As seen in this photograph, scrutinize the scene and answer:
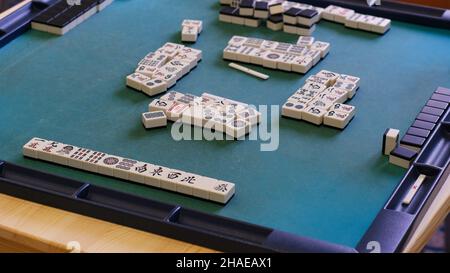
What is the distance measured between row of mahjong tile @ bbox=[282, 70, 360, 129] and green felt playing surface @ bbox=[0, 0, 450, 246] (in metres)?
0.03

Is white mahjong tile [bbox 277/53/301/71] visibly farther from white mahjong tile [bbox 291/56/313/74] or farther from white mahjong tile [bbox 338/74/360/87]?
white mahjong tile [bbox 338/74/360/87]

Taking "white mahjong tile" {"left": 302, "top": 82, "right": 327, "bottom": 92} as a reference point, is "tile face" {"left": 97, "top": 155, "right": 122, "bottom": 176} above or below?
above

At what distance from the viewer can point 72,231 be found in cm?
260

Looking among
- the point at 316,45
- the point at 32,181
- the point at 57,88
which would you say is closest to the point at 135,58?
the point at 57,88

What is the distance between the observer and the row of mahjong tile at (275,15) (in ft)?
12.3

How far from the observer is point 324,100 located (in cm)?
323

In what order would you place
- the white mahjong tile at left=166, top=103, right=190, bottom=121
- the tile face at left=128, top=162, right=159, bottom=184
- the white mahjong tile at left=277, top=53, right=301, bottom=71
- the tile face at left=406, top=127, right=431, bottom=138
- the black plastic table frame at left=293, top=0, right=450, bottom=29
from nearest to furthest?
the tile face at left=128, top=162, right=159, bottom=184 < the tile face at left=406, top=127, right=431, bottom=138 < the white mahjong tile at left=166, top=103, right=190, bottom=121 < the white mahjong tile at left=277, top=53, right=301, bottom=71 < the black plastic table frame at left=293, top=0, right=450, bottom=29

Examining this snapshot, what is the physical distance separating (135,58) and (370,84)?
914 millimetres

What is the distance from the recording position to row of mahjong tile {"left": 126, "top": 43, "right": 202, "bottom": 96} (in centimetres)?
334

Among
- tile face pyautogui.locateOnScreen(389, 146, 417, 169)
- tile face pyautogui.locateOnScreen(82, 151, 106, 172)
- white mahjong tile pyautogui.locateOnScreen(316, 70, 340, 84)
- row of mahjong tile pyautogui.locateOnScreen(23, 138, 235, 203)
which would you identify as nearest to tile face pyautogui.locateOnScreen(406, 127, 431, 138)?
tile face pyautogui.locateOnScreen(389, 146, 417, 169)

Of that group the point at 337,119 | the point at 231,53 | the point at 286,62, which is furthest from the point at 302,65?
the point at 337,119

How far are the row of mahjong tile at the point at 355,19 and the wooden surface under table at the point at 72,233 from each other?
3.95 ft

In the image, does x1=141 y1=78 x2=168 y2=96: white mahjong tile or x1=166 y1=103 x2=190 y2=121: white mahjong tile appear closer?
x1=166 y1=103 x2=190 y2=121: white mahjong tile

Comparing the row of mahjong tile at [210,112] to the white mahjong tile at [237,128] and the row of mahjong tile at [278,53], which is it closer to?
the white mahjong tile at [237,128]
